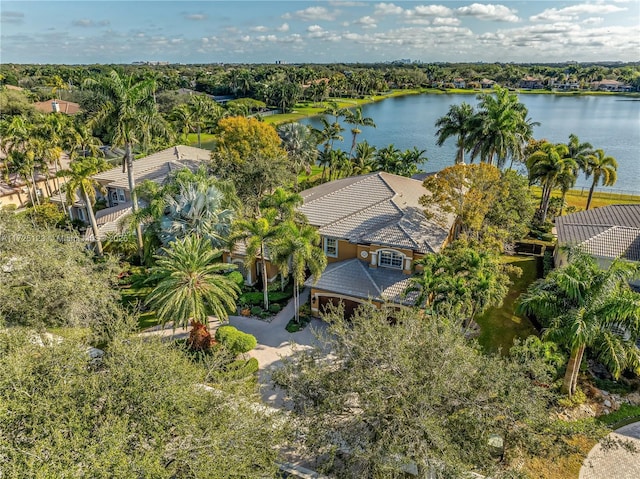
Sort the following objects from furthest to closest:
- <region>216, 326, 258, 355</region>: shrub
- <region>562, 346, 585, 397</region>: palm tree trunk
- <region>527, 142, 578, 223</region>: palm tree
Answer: <region>527, 142, 578, 223</region>: palm tree < <region>216, 326, 258, 355</region>: shrub < <region>562, 346, 585, 397</region>: palm tree trunk

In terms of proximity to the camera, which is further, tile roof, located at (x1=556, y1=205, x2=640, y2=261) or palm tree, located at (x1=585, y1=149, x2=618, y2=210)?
palm tree, located at (x1=585, y1=149, x2=618, y2=210)

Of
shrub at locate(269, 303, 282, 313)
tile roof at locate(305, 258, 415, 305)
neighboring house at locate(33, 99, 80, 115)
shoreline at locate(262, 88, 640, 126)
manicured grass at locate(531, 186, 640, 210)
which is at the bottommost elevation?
shrub at locate(269, 303, 282, 313)

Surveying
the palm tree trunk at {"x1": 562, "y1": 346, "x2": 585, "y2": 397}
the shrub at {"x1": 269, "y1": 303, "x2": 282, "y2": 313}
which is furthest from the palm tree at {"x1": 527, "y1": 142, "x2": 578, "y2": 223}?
the shrub at {"x1": 269, "y1": 303, "x2": 282, "y2": 313}

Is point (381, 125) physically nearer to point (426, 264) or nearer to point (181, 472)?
point (426, 264)

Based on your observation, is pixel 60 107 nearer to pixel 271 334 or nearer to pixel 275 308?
pixel 275 308

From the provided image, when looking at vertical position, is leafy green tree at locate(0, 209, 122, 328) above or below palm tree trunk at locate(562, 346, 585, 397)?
above

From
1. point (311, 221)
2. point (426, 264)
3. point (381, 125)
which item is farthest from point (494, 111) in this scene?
point (381, 125)

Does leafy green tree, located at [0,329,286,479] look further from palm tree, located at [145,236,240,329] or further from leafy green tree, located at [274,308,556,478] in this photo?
palm tree, located at [145,236,240,329]
